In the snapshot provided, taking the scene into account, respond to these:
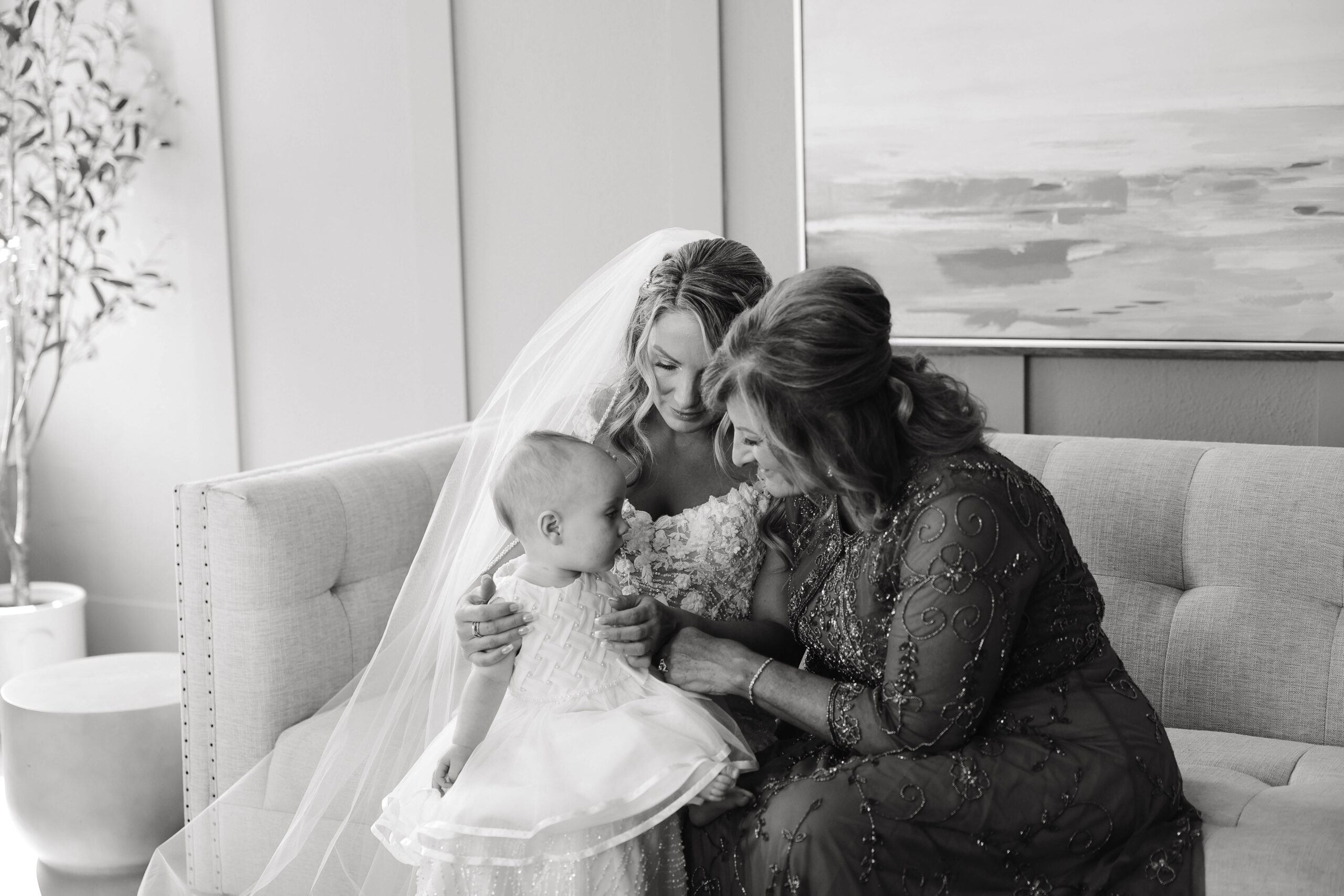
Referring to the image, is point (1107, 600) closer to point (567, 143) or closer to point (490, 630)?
point (490, 630)

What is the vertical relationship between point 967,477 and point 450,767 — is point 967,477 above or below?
above

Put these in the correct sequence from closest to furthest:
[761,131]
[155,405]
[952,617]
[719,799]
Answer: [952,617]
[719,799]
[761,131]
[155,405]

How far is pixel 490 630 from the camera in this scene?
1.94 metres

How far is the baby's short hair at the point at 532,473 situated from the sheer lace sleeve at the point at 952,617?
54 centimetres

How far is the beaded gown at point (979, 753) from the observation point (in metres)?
1.76

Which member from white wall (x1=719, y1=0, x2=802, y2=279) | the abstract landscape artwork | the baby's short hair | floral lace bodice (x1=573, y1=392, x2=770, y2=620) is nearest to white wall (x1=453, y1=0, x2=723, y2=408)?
white wall (x1=719, y1=0, x2=802, y2=279)

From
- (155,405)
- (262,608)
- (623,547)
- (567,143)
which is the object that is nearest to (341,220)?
(567,143)

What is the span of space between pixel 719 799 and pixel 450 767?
16.2 inches

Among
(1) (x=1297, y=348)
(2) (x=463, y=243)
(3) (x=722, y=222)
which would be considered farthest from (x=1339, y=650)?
(2) (x=463, y=243)

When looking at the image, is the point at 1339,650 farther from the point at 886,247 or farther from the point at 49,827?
the point at 49,827

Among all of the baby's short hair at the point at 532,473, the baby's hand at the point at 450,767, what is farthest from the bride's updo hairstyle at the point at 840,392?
the baby's hand at the point at 450,767

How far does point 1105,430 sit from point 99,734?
8.17ft

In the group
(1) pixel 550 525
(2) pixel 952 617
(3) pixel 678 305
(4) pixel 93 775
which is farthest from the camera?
(4) pixel 93 775

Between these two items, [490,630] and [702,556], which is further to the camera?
[702,556]
